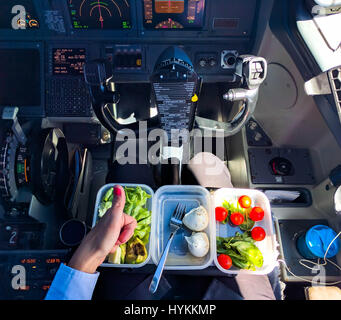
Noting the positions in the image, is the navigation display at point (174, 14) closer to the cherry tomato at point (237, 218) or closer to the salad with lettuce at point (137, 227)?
the salad with lettuce at point (137, 227)

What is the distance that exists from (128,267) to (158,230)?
223 millimetres

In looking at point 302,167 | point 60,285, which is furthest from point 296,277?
point 60,285

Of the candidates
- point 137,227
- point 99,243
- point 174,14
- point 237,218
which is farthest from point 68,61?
point 237,218

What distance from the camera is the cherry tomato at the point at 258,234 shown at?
1.23m

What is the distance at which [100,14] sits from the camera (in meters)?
1.71

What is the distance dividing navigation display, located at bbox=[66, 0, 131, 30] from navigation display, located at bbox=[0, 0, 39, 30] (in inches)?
10.1

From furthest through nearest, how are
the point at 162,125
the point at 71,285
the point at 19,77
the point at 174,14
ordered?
the point at 19,77
the point at 174,14
the point at 162,125
the point at 71,285

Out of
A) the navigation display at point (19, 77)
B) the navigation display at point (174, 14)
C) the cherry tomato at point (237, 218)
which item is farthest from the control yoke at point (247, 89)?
the navigation display at point (19, 77)

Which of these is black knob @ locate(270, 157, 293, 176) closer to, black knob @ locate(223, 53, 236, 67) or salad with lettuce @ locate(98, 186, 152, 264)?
black knob @ locate(223, 53, 236, 67)

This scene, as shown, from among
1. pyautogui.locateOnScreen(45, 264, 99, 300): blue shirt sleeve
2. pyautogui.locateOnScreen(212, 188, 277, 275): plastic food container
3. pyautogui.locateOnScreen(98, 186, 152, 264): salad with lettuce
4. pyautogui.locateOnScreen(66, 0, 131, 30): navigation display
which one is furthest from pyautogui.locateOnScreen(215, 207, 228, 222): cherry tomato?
pyautogui.locateOnScreen(66, 0, 131, 30): navigation display

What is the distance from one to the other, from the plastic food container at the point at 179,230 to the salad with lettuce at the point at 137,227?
4 centimetres

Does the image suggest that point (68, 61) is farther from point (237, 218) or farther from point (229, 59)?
point (237, 218)

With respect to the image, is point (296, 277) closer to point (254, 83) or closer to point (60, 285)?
point (254, 83)

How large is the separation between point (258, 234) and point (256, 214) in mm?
95
